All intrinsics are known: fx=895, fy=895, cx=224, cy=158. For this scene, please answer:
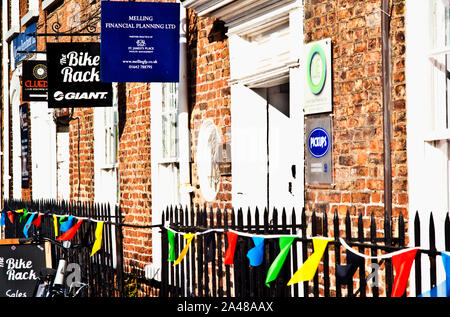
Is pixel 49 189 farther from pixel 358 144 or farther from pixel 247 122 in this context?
pixel 358 144

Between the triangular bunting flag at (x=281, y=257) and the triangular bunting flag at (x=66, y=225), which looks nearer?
the triangular bunting flag at (x=281, y=257)

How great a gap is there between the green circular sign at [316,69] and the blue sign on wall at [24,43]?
1053 centimetres

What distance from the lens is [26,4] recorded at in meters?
18.2

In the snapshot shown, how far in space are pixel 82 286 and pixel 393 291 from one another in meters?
3.82

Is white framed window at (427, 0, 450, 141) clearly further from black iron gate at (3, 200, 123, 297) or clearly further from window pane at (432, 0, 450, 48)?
black iron gate at (3, 200, 123, 297)

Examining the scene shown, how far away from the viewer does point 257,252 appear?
583cm

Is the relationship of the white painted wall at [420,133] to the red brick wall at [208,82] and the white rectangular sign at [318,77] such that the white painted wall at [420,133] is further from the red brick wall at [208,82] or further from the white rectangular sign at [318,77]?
the red brick wall at [208,82]

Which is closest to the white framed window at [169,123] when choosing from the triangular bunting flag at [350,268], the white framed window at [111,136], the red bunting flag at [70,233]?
the red bunting flag at [70,233]

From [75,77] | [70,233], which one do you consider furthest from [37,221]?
[70,233]

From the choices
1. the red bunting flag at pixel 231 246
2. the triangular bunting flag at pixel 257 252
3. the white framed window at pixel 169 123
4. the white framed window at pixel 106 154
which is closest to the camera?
the triangular bunting flag at pixel 257 252

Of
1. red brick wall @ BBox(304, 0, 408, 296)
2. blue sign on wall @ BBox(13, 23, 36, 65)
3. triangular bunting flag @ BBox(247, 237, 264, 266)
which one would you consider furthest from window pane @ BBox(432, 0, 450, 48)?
blue sign on wall @ BBox(13, 23, 36, 65)

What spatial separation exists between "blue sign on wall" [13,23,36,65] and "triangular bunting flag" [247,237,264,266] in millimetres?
11943

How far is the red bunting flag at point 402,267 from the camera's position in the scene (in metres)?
4.50
